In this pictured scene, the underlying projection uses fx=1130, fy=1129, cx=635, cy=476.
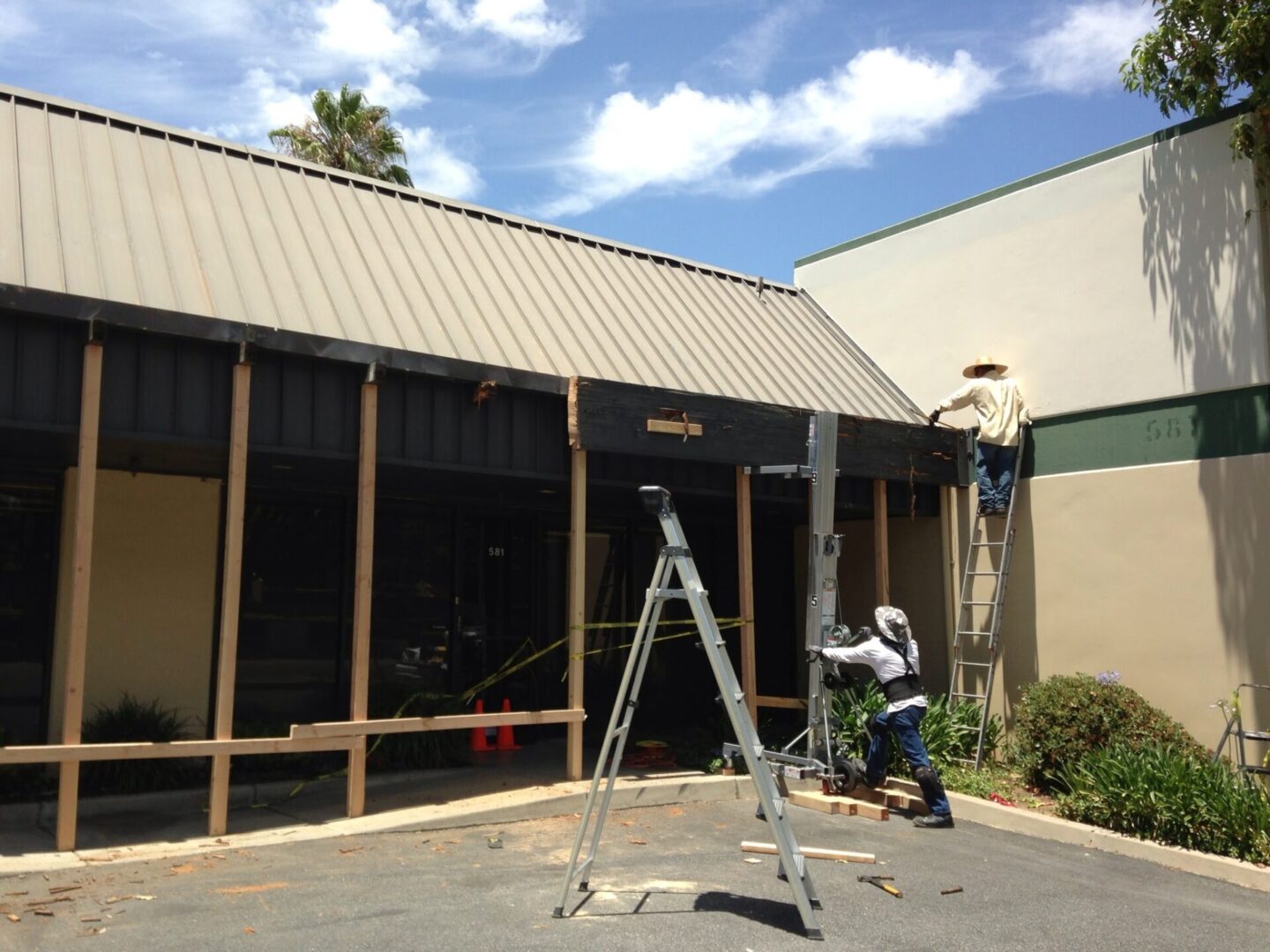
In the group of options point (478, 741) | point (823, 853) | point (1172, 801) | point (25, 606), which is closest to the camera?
point (823, 853)

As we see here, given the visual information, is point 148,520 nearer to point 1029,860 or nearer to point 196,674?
point 196,674

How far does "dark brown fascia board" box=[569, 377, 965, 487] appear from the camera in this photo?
1034cm

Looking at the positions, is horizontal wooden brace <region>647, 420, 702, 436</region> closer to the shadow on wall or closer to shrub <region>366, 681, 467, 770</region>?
shrub <region>366, 681, 467, 770</region>

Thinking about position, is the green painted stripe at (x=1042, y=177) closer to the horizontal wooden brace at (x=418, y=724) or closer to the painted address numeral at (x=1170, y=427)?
the painted address numeral at (x=1170, y=427)

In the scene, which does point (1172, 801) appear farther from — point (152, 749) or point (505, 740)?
point (152, 749)

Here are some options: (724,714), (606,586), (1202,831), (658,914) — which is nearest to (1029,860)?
(1202,831)

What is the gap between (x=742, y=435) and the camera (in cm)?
1131

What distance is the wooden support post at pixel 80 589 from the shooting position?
7.64 meters

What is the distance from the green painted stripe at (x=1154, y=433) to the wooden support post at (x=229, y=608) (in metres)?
8.67

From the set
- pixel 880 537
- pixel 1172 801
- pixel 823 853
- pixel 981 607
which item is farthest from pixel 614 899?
pixel 981 607

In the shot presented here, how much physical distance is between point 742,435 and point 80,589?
6.16m

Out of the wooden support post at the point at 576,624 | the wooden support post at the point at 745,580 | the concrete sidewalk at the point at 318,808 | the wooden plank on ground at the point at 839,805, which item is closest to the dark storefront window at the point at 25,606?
the concrete sidewalk at the point at 318,808

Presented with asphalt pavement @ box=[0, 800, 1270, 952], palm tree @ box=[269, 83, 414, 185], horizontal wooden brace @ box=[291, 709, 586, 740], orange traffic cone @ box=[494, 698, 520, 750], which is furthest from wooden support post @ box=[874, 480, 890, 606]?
palm tree @ box=[269, 83, 414, 185]

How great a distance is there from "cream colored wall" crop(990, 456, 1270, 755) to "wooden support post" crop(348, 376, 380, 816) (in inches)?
292
